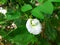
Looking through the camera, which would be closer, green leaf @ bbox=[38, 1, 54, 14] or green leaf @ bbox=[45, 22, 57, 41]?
green leaf @ bbox=[38, 1, 54, 14]

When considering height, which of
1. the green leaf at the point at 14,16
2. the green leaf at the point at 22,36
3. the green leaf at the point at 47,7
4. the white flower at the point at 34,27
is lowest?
the green leaf at the point at 22,36

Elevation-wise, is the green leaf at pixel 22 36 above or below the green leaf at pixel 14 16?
below

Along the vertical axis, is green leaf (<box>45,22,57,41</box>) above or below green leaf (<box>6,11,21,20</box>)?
below

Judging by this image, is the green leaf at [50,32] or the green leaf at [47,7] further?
the green leaf at [50,32]

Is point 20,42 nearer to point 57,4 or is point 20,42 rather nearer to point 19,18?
point 19,18
